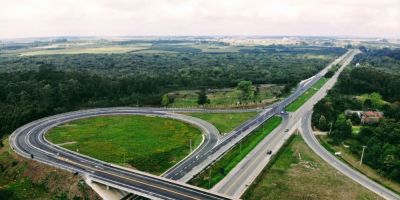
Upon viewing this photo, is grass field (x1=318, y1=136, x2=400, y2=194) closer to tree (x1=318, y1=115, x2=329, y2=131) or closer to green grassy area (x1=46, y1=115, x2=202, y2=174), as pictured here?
tree (x1=318, y1=115, x2=329, y2=131)

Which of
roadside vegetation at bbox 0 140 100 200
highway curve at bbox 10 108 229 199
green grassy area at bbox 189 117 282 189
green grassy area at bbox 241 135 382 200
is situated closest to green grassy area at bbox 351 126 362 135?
green grassy area at bbox 241 135 382 200

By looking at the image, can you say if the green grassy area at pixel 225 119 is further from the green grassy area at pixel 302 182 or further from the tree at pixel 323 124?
the green grassy area at pixel 302 182

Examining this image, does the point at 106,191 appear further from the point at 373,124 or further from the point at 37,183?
the point at 373,124

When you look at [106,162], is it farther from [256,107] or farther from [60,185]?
[256,107]

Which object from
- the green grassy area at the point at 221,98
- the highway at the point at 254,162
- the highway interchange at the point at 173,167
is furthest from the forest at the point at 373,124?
the green grassy area at the point at 221,98

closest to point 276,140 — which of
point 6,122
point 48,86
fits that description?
point 6,122

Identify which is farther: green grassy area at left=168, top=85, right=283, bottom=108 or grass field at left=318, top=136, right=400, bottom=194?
green grassy area at left=168, top=85, right=283, bottom=108

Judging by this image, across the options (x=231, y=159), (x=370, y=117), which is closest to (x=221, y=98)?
(x=370, y=117)
